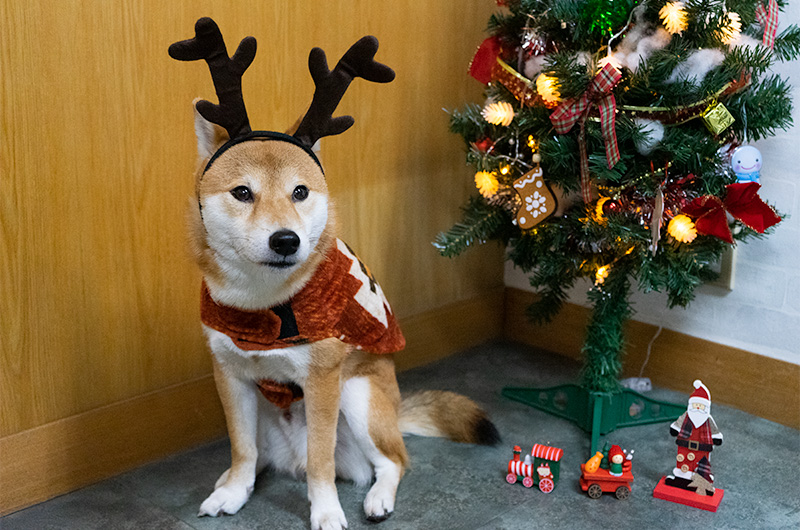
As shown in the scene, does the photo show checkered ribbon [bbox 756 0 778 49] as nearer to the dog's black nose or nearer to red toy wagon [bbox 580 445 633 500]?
red toy wagon [bbox 580 445 633 500]

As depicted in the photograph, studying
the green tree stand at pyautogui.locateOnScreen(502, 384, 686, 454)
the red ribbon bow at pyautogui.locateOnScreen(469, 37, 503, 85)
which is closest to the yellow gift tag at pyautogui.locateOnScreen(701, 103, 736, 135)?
the red ribbon bow at pyautogui.locateOnScreen(469, 37, 503, 85)

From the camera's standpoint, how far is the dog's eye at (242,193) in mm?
1444

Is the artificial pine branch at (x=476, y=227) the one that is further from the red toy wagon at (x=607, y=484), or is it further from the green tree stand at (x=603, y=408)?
the red toy wagon at (x=607, y=484)

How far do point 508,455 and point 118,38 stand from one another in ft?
4.41

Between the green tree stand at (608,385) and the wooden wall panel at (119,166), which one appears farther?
the green tree stand at (608,385)

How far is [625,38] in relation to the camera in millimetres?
1781

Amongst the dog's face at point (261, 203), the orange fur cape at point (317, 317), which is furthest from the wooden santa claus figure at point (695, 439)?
the dog's face at point (261, 203)

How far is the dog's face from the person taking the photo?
1.41 m

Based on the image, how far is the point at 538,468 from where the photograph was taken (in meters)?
1.78

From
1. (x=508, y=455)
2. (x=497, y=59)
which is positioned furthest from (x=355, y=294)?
(x=497, y=59)

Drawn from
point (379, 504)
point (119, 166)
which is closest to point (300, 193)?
point (119, 166)

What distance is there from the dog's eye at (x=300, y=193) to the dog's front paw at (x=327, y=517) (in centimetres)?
63

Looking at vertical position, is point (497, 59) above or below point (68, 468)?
above

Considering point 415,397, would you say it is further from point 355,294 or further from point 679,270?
point 679,270
